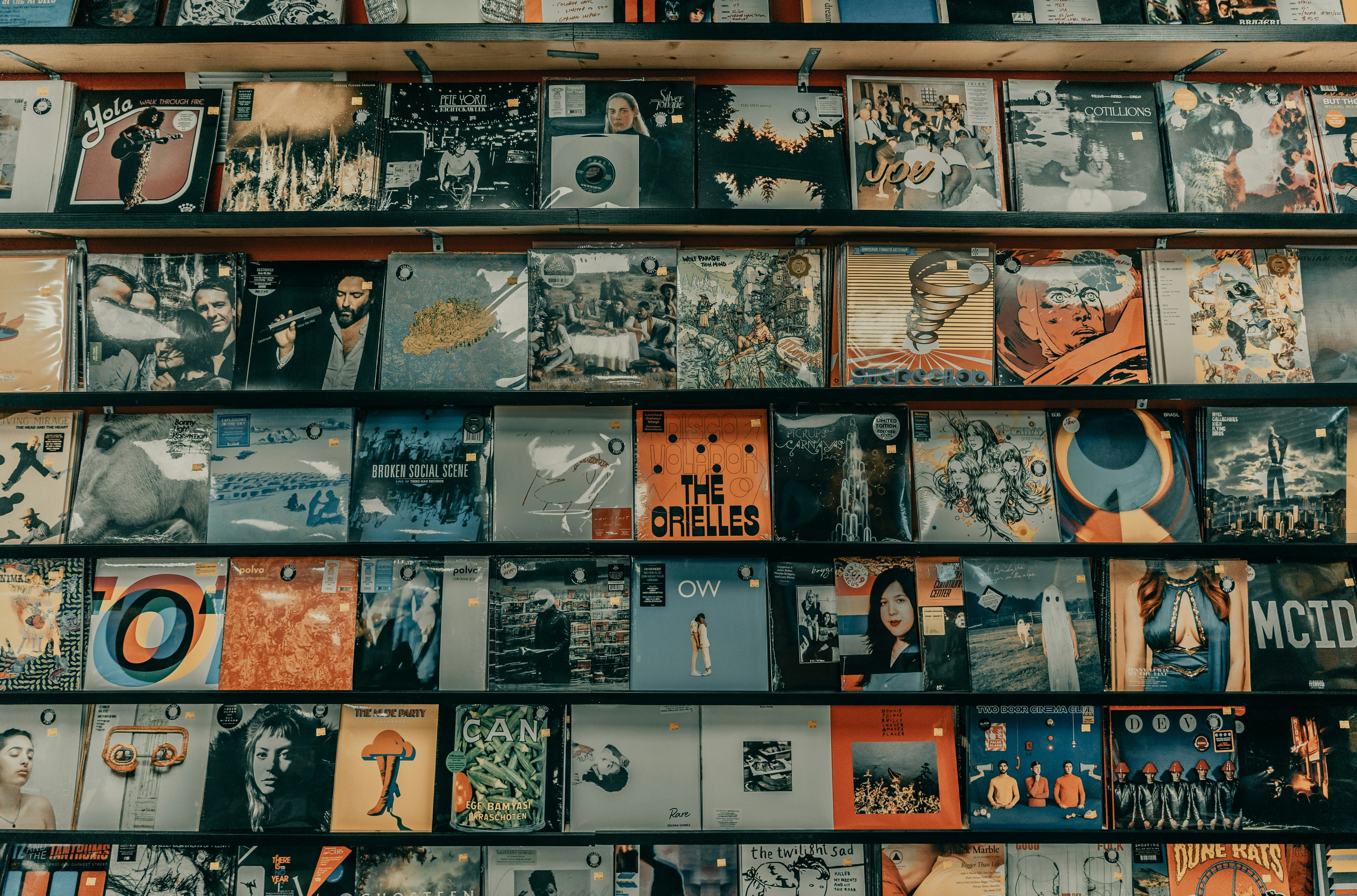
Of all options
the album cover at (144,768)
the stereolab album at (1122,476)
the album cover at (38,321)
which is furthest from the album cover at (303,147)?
the stereolab album at (1122,476)

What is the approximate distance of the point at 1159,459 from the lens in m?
2.29

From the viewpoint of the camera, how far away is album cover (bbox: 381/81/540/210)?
2.30m

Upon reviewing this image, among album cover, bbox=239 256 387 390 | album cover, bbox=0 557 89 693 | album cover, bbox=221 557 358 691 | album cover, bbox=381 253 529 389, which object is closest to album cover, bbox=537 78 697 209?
album cover, bbox=381 253 529 389

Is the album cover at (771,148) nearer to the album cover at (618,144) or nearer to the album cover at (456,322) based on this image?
the album cover at (618,144)

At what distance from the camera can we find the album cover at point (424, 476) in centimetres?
227

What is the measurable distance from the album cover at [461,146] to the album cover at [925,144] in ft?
3.42

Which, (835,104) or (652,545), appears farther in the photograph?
(835,104)

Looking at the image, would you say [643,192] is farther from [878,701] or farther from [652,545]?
[878,701]

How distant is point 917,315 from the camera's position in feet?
7.43

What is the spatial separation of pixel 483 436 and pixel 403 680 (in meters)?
0.78

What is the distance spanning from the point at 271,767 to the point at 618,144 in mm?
2209

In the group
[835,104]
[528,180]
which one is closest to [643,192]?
[528,180]

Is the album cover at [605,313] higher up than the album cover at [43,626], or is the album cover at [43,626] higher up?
the album cover at [605,313]

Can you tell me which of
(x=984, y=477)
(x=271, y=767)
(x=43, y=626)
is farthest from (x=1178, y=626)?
(x=43, y=626)
